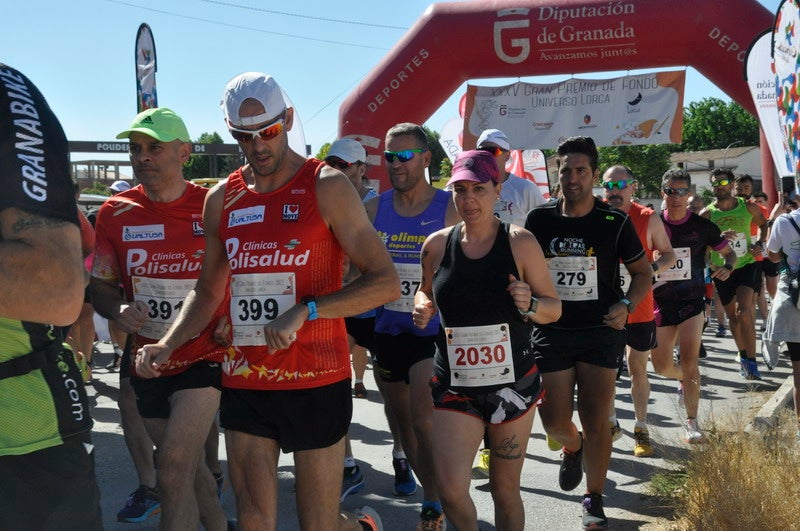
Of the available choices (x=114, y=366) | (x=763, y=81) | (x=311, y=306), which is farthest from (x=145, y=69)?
(x=311, y=306)

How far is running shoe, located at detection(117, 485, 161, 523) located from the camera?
17.1 feet

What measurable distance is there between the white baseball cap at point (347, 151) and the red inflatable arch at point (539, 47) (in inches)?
223

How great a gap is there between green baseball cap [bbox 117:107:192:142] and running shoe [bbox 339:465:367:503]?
260 cm

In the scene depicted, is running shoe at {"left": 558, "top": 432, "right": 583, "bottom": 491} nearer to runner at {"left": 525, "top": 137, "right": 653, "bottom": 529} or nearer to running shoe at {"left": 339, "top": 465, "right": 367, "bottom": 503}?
runner at {"left": 525, "top": 137, "right": 653, "bottom": 529}

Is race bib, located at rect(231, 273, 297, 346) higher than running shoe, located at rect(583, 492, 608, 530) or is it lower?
higher

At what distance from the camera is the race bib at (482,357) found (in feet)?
13.5

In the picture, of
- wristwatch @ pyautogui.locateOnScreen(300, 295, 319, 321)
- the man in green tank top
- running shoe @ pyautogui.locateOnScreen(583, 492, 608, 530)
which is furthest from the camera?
the man in green tank top

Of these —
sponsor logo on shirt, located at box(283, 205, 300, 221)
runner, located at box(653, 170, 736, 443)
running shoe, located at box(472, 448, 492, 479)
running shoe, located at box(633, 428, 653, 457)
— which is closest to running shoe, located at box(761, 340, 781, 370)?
runner, located at box(653, 170, 736, 443)

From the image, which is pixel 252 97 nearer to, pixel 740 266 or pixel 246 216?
pixel 246 216

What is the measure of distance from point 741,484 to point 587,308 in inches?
53.0

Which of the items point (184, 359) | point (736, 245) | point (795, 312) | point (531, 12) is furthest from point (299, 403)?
point (531, 12)

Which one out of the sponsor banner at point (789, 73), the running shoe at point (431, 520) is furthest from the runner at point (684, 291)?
the running shoe at point (431, 520)

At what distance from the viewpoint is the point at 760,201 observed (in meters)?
16.4

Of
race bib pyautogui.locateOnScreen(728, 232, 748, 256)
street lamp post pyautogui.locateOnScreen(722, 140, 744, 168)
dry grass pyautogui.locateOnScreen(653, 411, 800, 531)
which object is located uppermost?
street lamp post pyautogui.locateOnScreen(722, 140, 744, 168)
